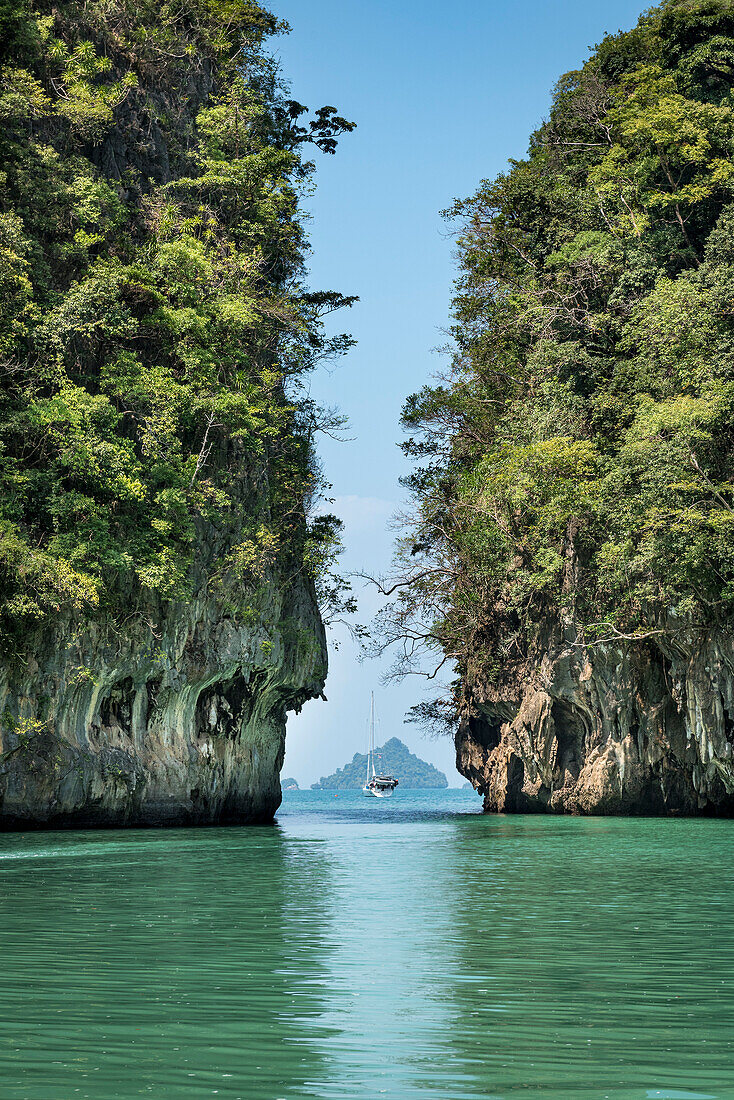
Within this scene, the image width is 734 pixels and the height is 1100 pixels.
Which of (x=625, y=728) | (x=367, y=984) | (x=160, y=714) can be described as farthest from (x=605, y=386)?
(x=367, y=984)

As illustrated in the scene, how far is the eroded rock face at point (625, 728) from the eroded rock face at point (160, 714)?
7139mm

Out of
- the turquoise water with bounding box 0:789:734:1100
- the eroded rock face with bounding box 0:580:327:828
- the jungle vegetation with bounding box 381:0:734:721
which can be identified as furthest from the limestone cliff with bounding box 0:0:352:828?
the turquoise water with bounding box 0:789:734:1100

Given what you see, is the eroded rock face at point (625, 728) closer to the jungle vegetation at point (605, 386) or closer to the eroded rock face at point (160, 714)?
the jungle vegetation at point (605, 386)

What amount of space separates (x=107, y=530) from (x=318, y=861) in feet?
30.6

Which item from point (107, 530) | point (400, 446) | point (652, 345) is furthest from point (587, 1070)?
point (400, 446)

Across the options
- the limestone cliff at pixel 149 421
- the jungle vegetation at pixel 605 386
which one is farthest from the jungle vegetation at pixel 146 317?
the jungle vegetation at pixel 605 386

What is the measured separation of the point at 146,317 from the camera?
987 inches

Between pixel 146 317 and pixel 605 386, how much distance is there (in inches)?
474

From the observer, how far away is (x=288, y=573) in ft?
105

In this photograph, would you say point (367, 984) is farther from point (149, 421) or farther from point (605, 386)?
point (605, 386)

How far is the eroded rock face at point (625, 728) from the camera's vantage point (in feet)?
86.3

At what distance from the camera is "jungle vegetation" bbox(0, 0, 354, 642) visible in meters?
21.4

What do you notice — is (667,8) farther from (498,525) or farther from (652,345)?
(498,525)

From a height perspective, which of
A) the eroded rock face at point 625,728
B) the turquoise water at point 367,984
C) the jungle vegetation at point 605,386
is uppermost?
the jungle vegetation at point 605,386
